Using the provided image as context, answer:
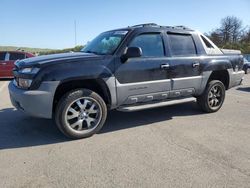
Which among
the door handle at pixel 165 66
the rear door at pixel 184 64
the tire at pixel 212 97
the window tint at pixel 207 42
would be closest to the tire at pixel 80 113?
the door handle at pixel 165 66

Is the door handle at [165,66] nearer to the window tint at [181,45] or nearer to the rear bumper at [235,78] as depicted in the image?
the window tint at [181,45]

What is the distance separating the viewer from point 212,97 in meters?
6.59

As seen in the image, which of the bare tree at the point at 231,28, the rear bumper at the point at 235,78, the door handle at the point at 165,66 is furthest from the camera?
the bare tree at the point at 231,28

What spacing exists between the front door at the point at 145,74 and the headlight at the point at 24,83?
1.47 metres

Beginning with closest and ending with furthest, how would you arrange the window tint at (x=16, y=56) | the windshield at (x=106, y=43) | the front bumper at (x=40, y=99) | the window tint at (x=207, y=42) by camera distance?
the front bumper at (x=40, y=99) → the windshield at (x=106, y=43) → the window tint at (x=207, y=42) → the window tint at (x=16, y=56)

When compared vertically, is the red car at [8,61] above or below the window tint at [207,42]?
below

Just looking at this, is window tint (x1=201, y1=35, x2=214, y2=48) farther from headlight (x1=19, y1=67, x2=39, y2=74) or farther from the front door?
headlight (x1=19, y1=67, x2=39, y2=74)

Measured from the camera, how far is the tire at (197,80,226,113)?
6.41 meters

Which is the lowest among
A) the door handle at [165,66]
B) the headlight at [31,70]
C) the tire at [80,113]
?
the tire at [80,113]

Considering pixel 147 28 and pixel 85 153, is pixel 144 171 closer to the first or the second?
pixel 85 153

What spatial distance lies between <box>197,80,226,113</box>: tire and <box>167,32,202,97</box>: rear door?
369 mm

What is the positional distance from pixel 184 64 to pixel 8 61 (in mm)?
11434

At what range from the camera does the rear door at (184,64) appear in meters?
5.73

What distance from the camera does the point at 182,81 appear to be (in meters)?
5.83
